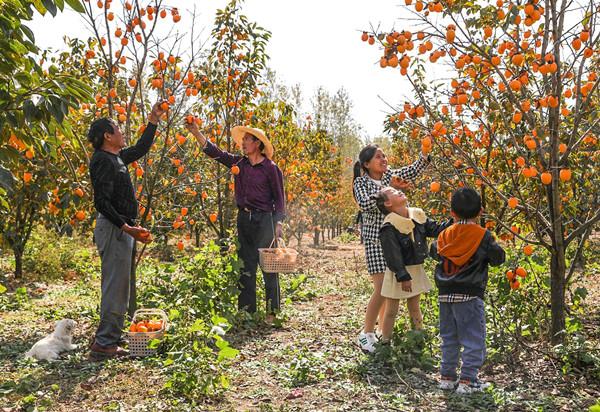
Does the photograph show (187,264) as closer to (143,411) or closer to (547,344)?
(143,411)

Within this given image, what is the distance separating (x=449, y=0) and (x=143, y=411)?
10.3ft

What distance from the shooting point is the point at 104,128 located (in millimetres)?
4125

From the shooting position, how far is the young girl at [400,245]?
392 cm

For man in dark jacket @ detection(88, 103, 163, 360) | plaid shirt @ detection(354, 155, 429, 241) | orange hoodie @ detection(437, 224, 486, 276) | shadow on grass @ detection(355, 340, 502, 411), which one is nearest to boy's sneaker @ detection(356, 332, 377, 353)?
shadow on grass @ detection(355, 340, 502, 411)

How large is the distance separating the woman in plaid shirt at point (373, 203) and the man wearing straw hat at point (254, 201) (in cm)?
103

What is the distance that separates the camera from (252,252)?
5309 mm

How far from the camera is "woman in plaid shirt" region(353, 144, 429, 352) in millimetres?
4258

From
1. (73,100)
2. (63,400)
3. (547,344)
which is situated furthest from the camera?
(547,344)

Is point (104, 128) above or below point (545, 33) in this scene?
below

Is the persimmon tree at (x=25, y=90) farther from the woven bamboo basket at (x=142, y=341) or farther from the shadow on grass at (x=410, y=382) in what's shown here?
the shadow on grass at (x=410, y=382)

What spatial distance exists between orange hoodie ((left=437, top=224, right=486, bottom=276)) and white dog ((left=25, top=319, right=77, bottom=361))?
292cm

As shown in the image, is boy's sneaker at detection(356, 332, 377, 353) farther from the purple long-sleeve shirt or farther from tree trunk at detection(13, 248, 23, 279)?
tree trunk at detection(13, 248, 23, 279)

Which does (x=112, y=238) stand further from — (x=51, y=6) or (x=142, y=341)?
(x=51, y=6)

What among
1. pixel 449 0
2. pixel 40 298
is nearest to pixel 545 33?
pixel 449 0
